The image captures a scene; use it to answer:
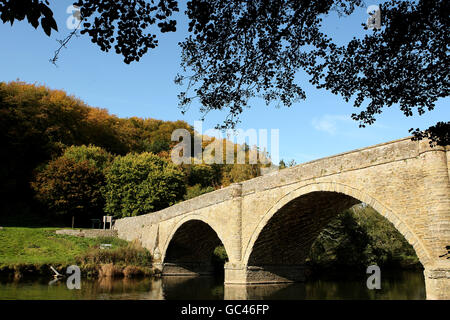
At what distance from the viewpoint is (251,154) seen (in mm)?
46281

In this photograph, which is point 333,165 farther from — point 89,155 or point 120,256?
point 89,155

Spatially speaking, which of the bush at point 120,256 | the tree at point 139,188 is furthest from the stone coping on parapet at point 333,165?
the tree at point 139,188

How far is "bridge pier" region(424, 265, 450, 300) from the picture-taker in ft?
36.3

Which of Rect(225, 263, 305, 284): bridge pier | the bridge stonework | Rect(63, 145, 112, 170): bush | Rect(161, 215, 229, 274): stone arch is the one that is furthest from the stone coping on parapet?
Rect(63, 145, 112, 170): bush

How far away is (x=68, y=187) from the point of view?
36.3 m

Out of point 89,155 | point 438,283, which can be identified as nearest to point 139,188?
point 89,155

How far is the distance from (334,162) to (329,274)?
1637cm

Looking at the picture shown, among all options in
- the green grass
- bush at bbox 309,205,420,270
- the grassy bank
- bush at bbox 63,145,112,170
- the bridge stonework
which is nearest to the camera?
the bridge stonework

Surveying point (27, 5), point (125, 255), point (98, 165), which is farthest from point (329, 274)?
point (27, 5)

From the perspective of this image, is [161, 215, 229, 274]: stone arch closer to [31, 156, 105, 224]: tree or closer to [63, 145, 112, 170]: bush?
[31, 156, 105, 224]: tree

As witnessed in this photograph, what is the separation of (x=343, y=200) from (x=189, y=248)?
16393 mm

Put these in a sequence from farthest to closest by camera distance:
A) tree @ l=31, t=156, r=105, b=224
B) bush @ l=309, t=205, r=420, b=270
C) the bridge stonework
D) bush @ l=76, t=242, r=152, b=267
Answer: tree @ l=31, t=156, r=105, b=224
bush @ l=309, t=205, r=420, b=270
bush @ l=76, t=242, r=152, b=267
the bridge stonework

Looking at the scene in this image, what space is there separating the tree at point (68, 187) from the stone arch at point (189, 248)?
423 inches

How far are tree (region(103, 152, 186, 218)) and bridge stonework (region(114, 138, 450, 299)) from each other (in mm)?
3949
